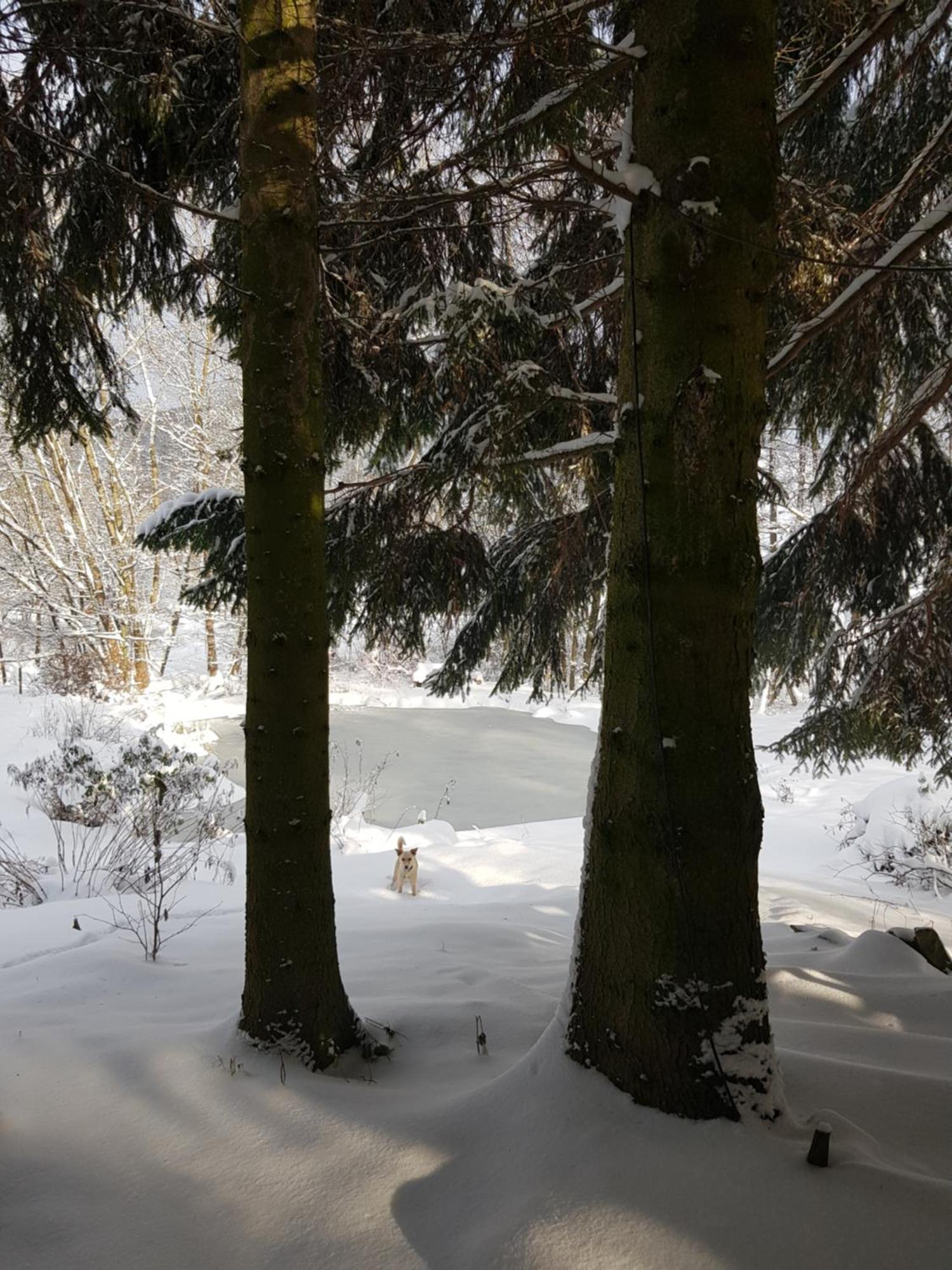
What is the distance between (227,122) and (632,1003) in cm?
308

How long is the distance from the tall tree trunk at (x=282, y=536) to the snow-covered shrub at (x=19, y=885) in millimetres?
3400

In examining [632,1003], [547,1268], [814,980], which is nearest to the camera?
[547,1268]

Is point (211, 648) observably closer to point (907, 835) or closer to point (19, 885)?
point (19, 885)

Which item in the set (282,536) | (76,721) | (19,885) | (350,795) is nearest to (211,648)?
(76,721)

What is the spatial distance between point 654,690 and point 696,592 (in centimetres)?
24

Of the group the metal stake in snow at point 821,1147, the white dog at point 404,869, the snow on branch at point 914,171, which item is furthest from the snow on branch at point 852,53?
the white dog at point 404,869

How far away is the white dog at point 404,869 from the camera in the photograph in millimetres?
6020

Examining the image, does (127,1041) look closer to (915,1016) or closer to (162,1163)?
(162,1163)

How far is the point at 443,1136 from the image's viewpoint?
169 centimetres

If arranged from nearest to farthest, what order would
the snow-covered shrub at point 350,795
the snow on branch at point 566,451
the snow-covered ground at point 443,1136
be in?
1. the snow-covered ground at point 443,1136
2. the snow on branch at point 566,451
3. the snow-covered shrub at point 350,795

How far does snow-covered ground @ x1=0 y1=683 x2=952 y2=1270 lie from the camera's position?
1.36 meters

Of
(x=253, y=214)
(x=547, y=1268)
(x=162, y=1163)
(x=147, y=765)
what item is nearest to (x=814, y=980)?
(x=547, y=1268)

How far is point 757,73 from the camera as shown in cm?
176

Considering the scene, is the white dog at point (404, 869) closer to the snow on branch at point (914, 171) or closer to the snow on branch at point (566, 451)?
the snow on branch at point (566, 451)
